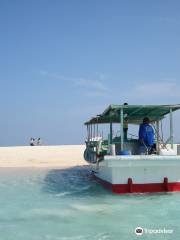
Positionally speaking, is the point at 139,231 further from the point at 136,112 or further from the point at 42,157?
the point at 42,157

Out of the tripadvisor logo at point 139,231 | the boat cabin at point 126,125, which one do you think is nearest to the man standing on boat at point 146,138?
the boat cabin at point 126,125

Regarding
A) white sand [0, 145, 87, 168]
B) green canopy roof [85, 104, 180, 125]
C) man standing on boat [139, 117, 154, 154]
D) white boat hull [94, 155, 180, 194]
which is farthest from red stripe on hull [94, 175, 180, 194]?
white sand [0, 145, 87, 168]

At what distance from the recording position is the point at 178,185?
13.8 meters

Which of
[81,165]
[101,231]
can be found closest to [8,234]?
[101,231]

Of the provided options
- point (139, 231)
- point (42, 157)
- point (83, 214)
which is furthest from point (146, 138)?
point (42, 157)

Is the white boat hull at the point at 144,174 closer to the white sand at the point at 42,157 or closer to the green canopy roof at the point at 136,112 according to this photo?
the green canopy roof at the point at 136,112

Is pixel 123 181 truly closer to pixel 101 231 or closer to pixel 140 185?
pixel 140 185

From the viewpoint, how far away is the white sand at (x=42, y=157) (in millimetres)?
30500

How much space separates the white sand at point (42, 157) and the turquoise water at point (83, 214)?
1523cm

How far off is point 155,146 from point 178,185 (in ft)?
6.41

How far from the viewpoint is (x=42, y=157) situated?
3312cm

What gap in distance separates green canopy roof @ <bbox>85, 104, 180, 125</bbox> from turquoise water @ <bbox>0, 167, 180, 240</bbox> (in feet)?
10.8

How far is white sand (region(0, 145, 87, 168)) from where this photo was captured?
100 ft

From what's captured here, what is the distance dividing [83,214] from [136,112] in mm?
7178
